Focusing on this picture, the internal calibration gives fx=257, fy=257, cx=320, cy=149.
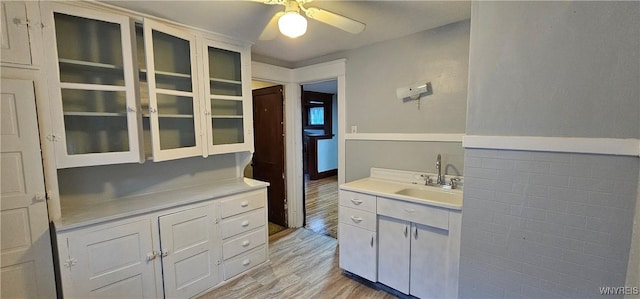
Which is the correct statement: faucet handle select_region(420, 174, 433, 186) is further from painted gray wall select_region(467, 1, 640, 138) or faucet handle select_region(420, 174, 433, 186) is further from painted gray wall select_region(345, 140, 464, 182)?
painted gray wall select_region(467, 1, 640, 138)

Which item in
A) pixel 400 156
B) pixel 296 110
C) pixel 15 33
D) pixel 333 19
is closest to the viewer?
pixel 15 33

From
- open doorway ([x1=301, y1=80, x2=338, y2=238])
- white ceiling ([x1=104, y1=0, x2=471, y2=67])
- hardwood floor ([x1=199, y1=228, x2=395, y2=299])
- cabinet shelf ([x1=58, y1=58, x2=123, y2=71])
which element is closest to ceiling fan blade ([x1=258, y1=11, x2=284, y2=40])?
white ceiling ([x1=104, y1=0, x2=471, y2=67])

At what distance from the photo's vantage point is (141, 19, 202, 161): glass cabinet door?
1.91 meters

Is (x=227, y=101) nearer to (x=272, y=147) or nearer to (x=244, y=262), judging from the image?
(x=272, y=147)

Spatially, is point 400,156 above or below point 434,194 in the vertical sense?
above

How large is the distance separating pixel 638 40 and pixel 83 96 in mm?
3044

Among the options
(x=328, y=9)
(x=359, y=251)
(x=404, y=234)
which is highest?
(x=328, y=9)

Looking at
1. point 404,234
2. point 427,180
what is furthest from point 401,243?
point 427,180

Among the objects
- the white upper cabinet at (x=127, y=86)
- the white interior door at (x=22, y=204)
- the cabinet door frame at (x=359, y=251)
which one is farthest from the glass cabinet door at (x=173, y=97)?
the cabinet door frame at (x=359, y=251)

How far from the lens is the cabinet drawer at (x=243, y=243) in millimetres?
2275

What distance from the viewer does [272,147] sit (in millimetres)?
3545

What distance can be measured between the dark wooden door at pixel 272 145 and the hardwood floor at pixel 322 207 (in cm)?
50

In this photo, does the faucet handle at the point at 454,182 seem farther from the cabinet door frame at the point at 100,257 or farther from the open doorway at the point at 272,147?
the cabinet door frame at the point at 100,257

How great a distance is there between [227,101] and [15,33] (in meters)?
1.31
